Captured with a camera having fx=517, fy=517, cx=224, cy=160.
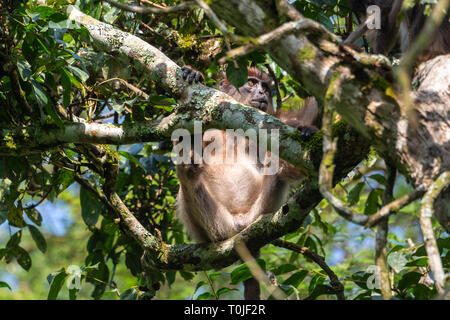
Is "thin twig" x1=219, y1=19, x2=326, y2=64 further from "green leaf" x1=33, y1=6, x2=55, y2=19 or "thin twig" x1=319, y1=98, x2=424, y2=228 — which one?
"green leaf" x1=33, y1=6, x2=55, y2=19

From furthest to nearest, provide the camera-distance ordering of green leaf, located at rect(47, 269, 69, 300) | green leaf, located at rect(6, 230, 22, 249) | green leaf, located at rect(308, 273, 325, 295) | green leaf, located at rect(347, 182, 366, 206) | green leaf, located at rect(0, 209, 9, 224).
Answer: green leaf, located at rect(6, 230, 22, 249) < green leaf, located at rect(347, 182, 366, 206) < green leaf, located at rect(0, 209, 9, 224) < green leaf, located at rect(308, 273, 325, 295) < green leaf, located at rect(47, 269, 69, 300)

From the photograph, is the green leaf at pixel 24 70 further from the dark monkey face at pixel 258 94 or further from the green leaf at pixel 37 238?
the dark monkey face at pixel 258 94

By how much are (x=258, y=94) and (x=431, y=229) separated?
15.4ft

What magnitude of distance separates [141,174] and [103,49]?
6.33 ft

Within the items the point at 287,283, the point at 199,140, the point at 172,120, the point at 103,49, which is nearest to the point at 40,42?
the point at 103,49

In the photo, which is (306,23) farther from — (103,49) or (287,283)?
(287,283)

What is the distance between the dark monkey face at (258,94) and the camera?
21.5 feet

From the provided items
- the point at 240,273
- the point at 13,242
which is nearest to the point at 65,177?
the point at 13,242

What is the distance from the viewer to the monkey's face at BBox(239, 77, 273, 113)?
6.57 m

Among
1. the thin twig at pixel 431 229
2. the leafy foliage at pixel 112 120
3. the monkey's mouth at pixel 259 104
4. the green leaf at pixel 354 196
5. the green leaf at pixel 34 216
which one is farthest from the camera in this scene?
the monkey's mouth at pixel 259 104

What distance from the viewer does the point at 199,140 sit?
18.0 feet

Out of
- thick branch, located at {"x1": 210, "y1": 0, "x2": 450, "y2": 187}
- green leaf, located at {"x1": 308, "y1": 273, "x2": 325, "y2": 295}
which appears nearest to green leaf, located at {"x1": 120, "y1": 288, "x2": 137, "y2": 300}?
green leaf, located at {"x1": 308, "y1": 273, "x2": 325, "y2": 295}

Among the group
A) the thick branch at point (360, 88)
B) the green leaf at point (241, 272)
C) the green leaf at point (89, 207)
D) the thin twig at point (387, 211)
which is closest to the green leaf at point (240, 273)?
the green leaf at point (241, 272)

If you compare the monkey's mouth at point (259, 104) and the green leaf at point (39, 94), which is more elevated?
the monkey's mouth at point (259, 104)
